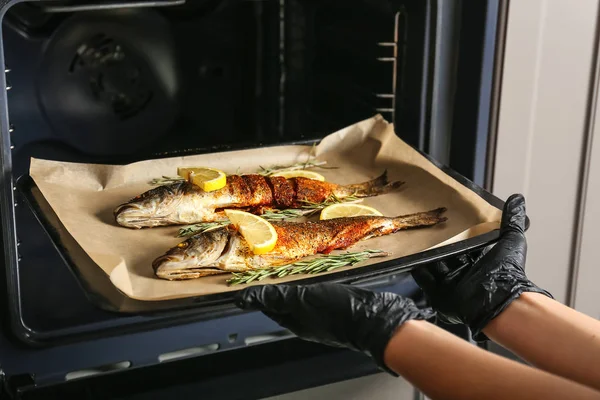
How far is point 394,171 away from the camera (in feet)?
5.84

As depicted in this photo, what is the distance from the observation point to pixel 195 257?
139 centimetres

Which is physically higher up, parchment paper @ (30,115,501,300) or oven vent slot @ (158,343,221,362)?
→ parchment paper @ (30,115,501,300)

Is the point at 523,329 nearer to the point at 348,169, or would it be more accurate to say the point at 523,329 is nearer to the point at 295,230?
the point at 295,230

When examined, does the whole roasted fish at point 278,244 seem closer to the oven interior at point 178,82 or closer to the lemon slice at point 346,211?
the lemon slice at point 346,211

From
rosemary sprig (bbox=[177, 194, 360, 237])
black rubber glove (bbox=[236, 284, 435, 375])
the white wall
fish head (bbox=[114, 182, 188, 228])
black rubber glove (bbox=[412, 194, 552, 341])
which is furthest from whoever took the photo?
the white wall

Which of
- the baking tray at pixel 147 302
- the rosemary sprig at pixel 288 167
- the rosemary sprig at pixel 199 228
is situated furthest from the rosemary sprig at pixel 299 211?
the baking tray at pixel 147 302

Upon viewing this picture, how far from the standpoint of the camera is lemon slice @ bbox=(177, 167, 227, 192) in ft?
5.26

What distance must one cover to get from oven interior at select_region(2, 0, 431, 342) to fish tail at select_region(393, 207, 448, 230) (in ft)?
0.91

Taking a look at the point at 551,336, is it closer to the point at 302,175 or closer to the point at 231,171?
the point at 302,175

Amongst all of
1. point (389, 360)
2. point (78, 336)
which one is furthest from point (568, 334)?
point (78, 336)

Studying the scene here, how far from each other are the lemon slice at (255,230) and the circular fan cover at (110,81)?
0.50 m

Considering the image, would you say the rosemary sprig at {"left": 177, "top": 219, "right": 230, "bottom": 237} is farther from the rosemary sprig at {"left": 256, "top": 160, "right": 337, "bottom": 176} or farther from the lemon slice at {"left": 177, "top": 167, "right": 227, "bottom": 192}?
the rosemary sprig at {"left": 256, "top": 160, "right": 337, "bottom": 176}

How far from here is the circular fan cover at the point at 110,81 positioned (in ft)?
6.01

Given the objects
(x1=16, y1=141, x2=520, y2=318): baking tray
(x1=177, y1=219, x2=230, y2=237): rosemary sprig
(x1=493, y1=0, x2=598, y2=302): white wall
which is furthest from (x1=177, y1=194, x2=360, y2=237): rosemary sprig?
(x1=493, y1=0, x2=598, y2=302): white wall
